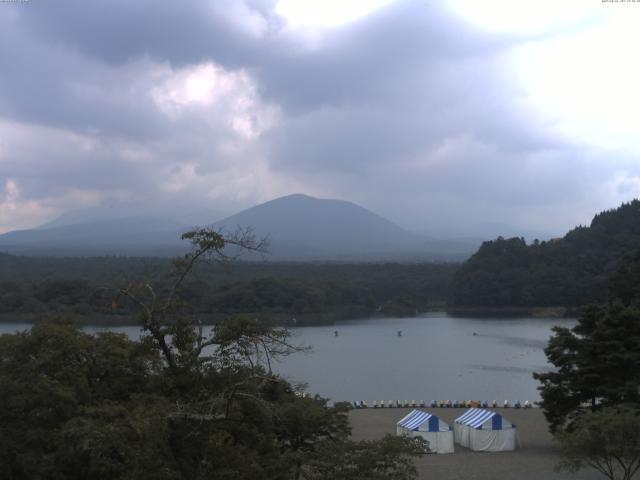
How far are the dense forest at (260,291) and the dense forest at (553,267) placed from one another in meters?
3.54

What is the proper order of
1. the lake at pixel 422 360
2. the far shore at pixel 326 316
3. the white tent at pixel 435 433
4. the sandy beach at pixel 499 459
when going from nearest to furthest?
the sandy beach at pixel 499 459
the white tent at pixel 435 433
the lake at pixel 422 360
the far shore at pixel 326 316

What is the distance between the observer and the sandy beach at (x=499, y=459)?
11.1 metres

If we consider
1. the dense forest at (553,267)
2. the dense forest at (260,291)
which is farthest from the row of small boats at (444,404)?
the dense forest at (553,267)

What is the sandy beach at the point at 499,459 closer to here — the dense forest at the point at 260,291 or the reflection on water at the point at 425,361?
the reflection on water at the point at 425,361

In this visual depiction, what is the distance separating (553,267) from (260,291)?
21056 mm

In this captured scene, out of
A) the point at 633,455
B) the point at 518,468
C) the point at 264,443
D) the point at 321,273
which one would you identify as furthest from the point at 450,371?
the point at 321,273

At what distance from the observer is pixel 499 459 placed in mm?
12391

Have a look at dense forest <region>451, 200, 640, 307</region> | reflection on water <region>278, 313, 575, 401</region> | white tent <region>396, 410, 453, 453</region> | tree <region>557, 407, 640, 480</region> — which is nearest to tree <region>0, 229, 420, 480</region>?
tree <region>557, 407, 640, 480</region>

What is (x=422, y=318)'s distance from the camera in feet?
157

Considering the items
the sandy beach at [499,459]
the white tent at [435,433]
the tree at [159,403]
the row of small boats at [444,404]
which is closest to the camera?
the tree at [159,403]

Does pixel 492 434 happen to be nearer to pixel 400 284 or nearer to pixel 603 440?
pixel 603 440

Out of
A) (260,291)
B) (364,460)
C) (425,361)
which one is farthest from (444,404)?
(260,291)

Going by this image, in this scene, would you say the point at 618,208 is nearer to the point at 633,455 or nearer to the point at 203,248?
the point at 633,455

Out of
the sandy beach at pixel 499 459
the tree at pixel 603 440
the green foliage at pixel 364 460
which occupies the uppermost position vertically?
the green foliage at pixel 364 460
